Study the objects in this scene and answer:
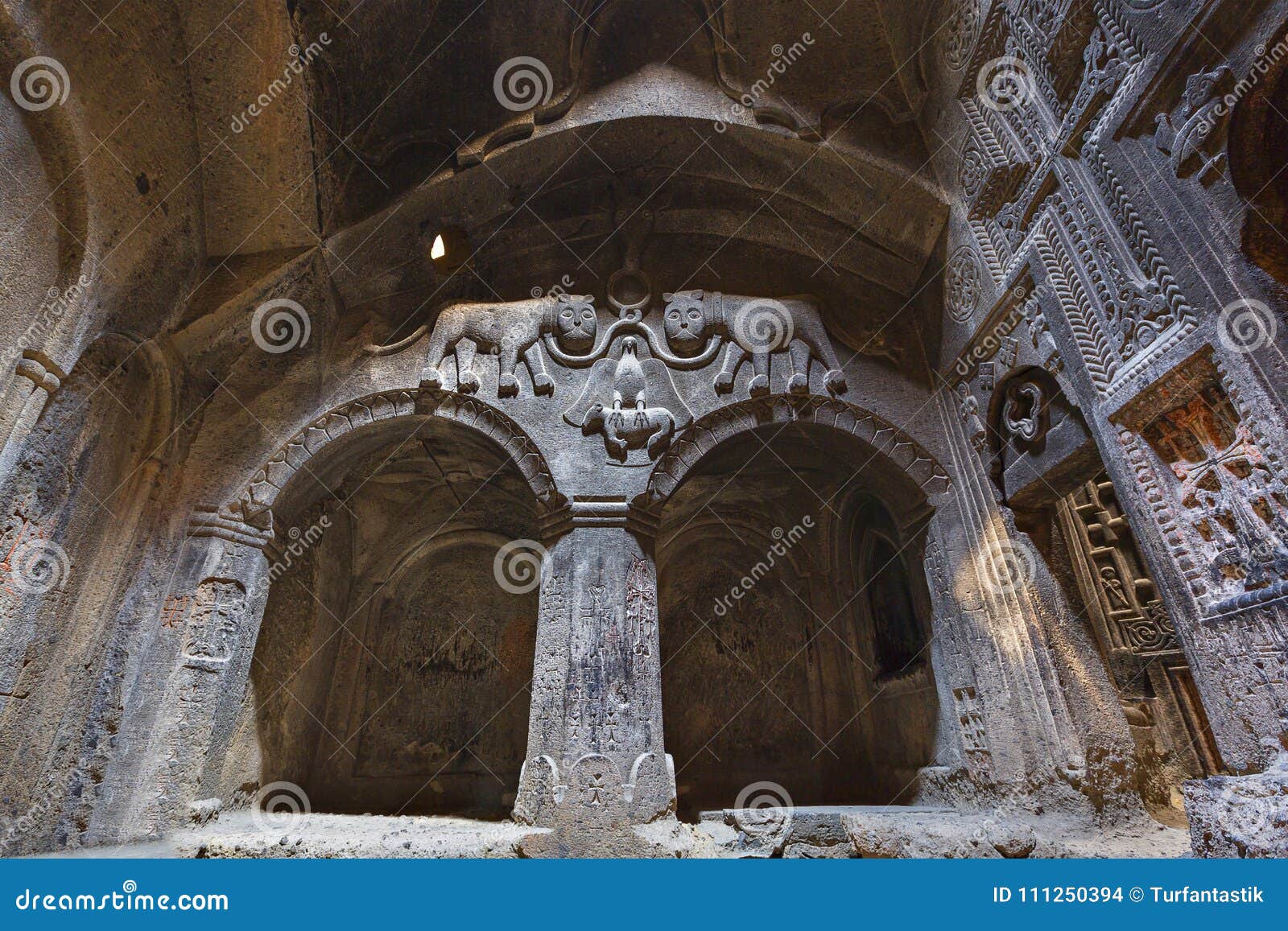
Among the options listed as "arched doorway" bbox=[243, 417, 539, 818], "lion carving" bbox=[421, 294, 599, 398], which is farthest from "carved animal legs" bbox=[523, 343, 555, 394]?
"arched doorway" bbox=[243, 417, 539, 818]

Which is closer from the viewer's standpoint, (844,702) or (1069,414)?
(1069,414)

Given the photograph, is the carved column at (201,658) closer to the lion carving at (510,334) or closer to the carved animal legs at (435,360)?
the carved animal legs at (435,360)

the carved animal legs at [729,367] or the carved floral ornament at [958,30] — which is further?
the carved animal legs at [729,367]

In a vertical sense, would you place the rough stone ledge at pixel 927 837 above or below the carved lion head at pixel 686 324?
below

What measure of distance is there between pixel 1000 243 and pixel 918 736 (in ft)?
12.9

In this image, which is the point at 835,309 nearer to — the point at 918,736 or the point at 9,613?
the point at 918,736

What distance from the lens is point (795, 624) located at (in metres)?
7.38

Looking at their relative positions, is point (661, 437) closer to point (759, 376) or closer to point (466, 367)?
point (759, 376)

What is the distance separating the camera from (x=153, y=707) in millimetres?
4270

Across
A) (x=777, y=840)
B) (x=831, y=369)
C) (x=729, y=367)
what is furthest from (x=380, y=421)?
(x=777, y=840)

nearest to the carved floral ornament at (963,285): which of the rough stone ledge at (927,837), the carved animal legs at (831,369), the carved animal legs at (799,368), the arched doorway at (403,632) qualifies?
the carved animal legs at (831,369)

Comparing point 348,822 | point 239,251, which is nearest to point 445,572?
point 348,822

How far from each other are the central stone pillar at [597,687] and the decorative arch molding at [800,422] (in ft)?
2.07

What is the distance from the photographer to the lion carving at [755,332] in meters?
5.38
